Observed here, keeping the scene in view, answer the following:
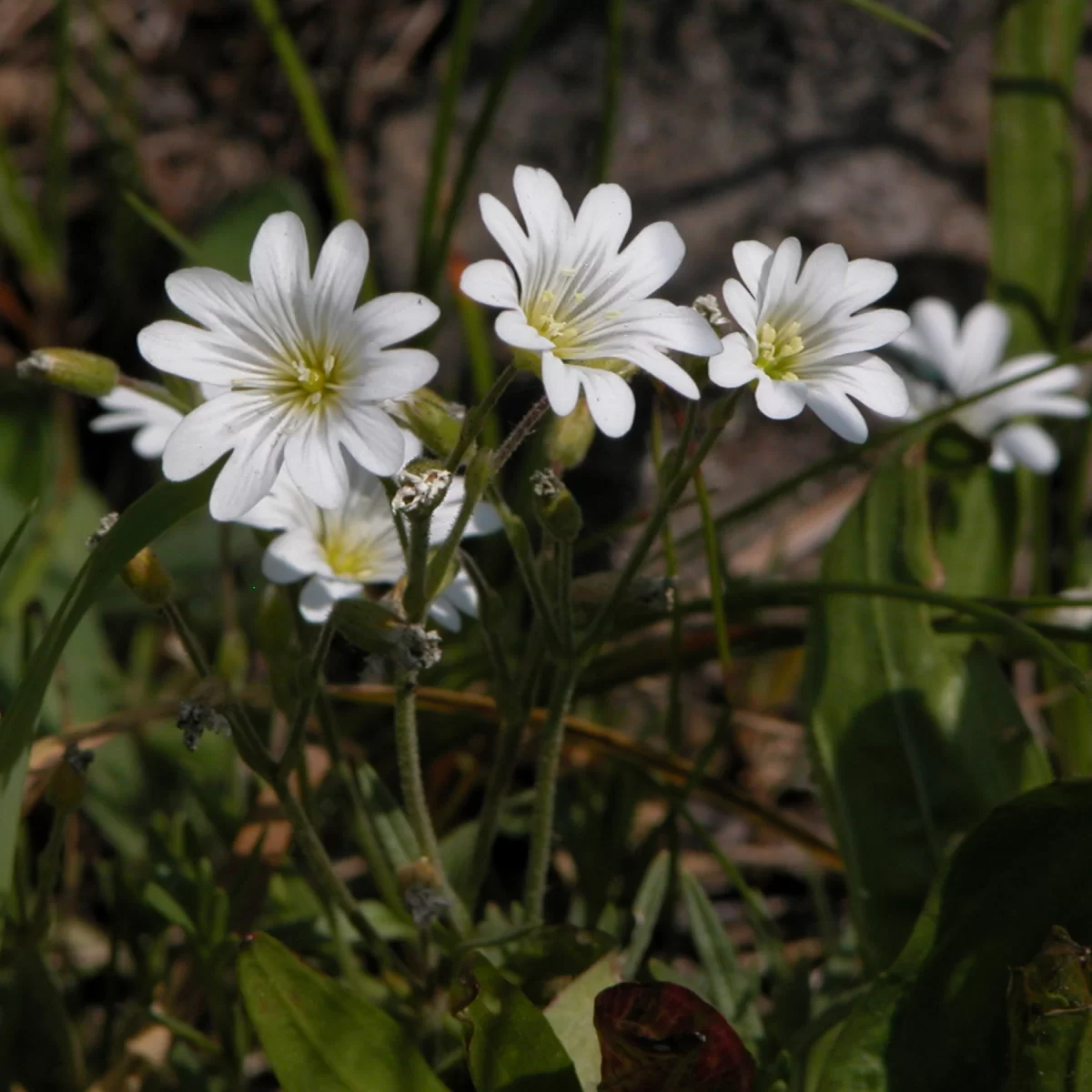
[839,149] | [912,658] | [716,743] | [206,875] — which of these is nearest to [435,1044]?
[206,875]

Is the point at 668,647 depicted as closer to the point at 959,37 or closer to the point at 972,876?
the point at 972,876

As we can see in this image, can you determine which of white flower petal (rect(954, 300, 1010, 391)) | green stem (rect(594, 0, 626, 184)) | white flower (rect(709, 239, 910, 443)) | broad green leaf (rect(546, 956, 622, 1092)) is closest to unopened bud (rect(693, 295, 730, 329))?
white flower (rect(709, 239, 910, 443))

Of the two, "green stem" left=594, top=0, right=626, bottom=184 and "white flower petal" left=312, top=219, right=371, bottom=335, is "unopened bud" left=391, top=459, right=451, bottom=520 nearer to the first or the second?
"white flower petal" left=312, top=219, right=371, bottom=335

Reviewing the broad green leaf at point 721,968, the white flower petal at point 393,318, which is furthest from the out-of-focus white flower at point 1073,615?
the white flower petal at point 393,318

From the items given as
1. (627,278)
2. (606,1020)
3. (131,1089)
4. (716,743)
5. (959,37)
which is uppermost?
(959,37)

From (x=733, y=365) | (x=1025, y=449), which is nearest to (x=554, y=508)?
(x=733, y=365)

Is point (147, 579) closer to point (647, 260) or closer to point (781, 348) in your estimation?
point (647, 260)

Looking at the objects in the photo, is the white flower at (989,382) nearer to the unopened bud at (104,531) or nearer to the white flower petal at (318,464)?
the white flower petal at (318,464)
